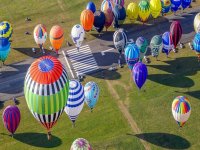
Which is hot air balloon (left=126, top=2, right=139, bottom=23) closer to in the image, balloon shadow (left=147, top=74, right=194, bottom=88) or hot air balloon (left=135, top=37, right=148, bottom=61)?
hot air balloon (left=135, top=37, right=148, bottom=61)

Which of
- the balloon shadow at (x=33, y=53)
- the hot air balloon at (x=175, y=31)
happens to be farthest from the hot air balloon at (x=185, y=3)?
the balloon shadow at (x=33, y=53)

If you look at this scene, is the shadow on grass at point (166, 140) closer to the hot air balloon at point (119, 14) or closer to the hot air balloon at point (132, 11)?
the hot air balloon at point (119, 14)

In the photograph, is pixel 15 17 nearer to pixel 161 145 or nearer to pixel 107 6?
pixel 107 6

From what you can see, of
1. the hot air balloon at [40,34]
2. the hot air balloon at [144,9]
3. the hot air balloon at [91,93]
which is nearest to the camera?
the hot air balloon at [91,93]

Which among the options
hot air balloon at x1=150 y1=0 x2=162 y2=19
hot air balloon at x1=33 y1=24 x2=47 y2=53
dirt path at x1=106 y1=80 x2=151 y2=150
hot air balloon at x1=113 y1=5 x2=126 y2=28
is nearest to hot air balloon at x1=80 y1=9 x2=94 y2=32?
hot air balloon at x1=113 y1=5 x2=126 y2=28

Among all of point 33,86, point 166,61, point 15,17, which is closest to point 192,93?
point 166,61

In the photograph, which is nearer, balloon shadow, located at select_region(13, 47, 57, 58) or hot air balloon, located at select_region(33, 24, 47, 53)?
hot air balloon, located at select_region(33, 24, 47, 53)

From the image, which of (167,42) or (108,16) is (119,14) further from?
(167,42)
